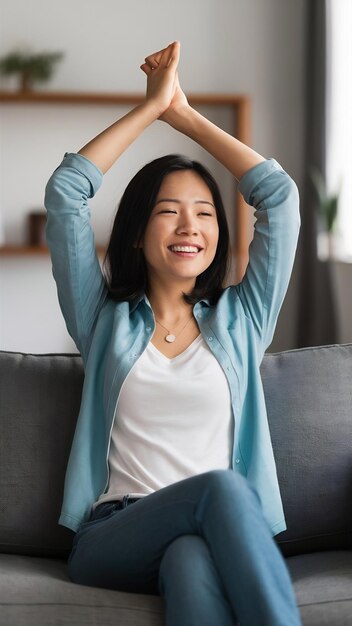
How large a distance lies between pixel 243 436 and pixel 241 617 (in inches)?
20.6

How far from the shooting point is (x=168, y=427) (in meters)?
1.94

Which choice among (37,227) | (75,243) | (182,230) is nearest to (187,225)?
(182,230)

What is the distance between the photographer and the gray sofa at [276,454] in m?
2.07

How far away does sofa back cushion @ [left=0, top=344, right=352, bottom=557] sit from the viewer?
6.80ft

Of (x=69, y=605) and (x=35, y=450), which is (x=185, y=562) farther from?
(x=35, y=450)

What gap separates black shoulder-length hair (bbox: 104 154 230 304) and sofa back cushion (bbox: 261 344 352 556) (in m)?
0.24

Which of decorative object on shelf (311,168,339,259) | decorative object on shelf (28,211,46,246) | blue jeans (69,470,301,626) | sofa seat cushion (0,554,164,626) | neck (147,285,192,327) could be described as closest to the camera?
blue jeans (69,470,301,626)

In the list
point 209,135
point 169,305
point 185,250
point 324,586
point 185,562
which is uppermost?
point 209,135

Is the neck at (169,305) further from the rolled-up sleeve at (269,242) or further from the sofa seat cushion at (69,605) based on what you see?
the sofa seat cushion at (69,605)

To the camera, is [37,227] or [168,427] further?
[37,227]

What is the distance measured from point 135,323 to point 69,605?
25.1 inches

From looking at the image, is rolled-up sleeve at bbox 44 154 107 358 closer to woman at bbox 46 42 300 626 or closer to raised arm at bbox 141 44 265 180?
woman at bbox 46 42 300 626

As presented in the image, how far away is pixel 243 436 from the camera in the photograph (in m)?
2.00

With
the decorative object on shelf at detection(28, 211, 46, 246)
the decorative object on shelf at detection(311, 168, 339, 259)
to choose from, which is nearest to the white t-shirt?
the decorative object on shelf at detection(311, 168, 339, 259)
